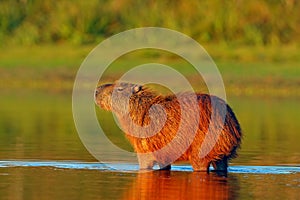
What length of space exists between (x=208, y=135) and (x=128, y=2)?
15.2 metres

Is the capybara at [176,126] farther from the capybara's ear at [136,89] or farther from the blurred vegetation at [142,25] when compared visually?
the blurred vegetation at [142,25]

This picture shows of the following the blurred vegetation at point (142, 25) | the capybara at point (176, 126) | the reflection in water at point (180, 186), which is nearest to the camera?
the reflection in water at point (180, 186)

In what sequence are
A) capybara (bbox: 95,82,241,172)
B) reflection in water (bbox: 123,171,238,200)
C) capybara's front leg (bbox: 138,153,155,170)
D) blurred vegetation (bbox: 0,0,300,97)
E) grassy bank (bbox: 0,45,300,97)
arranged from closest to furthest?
reflection in water (bbox: 123,171,238,200) → capybara (bbox: 95,82,241,172) → capybara's front leg (bbox: 138,153,155,170) → grassy bank (bbox: 0,45,300,97) → blurred vegetation (bbox: 0,0,300,97)

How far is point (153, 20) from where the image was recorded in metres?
25.1

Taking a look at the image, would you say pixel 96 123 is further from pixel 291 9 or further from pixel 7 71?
pixel 291 9

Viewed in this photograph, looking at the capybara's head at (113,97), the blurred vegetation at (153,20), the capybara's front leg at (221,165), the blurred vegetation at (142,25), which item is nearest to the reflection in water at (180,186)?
the capybara's front leg at (221,165)

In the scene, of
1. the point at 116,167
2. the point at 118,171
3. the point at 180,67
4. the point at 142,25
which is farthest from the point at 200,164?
the point at 142,25

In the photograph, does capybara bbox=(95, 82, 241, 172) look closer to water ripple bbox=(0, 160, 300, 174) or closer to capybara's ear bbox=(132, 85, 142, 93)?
capybara's ear bbox=(132, 85, 142, 93)

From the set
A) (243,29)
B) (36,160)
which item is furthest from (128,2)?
(36,160)

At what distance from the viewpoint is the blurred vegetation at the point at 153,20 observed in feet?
80.7

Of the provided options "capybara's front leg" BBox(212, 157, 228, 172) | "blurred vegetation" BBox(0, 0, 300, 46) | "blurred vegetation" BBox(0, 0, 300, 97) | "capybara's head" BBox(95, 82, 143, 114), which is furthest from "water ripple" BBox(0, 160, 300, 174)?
"blurred vegetation" BBox(0, 0, 300, 46)

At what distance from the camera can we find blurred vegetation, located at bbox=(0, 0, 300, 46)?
80.7 ft

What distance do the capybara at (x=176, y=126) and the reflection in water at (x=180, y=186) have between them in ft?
0.54

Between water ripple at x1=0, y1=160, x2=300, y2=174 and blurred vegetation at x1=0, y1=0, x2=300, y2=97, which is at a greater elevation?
blurred vegetation at x1=0, y1=0, x2=300, y2=97
